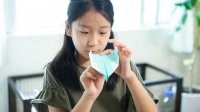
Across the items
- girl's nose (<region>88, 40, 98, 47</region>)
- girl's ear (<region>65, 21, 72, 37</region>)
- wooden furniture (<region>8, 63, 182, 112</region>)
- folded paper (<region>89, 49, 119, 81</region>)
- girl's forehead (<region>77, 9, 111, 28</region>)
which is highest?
girl's forehead (<region>77, 9, 111, 28</region>)

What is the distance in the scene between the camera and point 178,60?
98.1 inches

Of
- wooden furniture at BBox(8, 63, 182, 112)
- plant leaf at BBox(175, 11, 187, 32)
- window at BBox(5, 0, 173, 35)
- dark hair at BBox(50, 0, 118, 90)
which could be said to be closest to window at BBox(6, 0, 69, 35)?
window at BBox(5, 0, 173, 35)

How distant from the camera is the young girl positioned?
873 mm

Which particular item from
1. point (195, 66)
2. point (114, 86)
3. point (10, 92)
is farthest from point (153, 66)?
point (114, 86)

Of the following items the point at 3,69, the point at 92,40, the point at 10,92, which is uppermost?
the point at 92,40

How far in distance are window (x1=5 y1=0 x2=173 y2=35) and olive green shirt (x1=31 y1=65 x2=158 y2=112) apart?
1.01 metres

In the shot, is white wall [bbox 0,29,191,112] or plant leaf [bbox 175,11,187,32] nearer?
white wall [bbox 0,29,191,112]

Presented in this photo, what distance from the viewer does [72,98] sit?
97 centimetres

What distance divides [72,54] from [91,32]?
0.16m

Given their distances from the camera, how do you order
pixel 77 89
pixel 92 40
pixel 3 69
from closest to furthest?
pixel 92 40 < pixel 77 89 < pixel 3 69

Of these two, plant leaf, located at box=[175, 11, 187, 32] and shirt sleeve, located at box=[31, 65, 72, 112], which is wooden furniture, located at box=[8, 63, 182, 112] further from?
shirt sleeve, located at box=[31, 65, 72, 112]

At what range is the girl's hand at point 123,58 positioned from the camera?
89cm

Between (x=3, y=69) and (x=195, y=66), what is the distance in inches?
64.5

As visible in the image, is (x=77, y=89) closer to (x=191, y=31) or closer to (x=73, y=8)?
(x=73, y=8)
